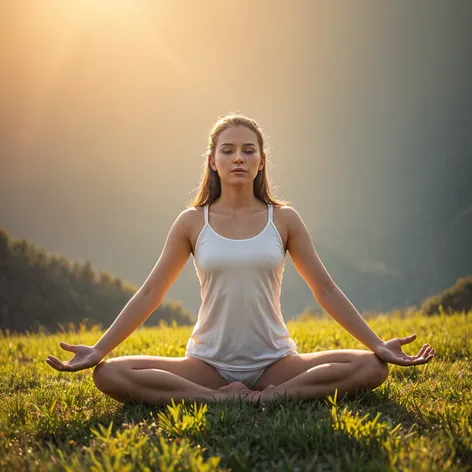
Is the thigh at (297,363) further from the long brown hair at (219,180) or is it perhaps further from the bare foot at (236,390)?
the long brown hair at (219,180)

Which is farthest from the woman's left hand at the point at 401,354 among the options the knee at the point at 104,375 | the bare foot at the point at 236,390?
the knee at the point at 104,375

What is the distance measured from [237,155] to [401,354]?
2.00m

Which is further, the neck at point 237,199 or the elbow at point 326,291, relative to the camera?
the neck at point 237,199

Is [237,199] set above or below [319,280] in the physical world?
above

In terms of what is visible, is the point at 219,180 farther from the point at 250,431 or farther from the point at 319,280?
the point at 250,431

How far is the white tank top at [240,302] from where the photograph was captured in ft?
13.5

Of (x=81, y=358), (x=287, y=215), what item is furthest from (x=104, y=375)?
(x=287, y=215)

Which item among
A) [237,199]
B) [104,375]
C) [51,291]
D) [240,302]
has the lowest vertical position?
[51,291]

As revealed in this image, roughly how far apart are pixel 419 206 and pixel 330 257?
123 ft

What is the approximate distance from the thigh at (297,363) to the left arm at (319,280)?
178 millimetres

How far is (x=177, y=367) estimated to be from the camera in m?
4.13

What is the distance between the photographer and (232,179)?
14.4 feet

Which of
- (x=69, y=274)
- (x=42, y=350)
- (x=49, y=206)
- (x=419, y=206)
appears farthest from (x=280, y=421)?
(x=419, y=206)

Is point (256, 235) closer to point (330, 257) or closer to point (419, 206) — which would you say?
point (330, 257)
